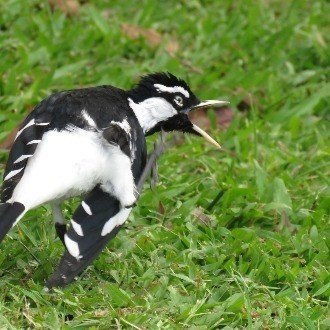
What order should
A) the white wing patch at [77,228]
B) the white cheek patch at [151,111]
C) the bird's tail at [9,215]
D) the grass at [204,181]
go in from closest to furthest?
the bird's tail at [9,215] → the white wing patch at [77,228] → the grass at [204,181] → the white cheek patch at [151,111]

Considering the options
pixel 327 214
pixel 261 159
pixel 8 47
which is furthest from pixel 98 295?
pixel 8 47

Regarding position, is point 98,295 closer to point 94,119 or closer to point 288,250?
point 94,119

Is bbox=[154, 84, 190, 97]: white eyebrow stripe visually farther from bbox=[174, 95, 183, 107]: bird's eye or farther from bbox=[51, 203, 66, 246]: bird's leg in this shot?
bbox=[51, 203, 66, 246]: bird's leg

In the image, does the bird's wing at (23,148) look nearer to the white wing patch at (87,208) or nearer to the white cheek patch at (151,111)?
the white wing patch at (87,208)

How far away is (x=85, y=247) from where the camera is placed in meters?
3.92

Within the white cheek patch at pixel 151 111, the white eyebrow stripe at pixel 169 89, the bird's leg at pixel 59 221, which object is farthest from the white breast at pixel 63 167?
the white eyebrow stripe at pixel 169 89

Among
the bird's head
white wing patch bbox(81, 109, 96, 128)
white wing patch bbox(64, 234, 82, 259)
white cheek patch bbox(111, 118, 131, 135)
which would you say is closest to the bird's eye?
the bird's head

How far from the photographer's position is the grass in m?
4.16

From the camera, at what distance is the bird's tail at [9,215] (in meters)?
3.82

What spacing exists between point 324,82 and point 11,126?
2400 mm

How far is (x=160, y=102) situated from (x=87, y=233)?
104 centimetres

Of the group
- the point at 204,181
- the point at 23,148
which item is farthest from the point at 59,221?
the point at 204,181

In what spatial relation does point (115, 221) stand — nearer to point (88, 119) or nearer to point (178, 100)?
point (88, 119)

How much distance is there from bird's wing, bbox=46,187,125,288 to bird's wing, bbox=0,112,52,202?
0.91 ft
